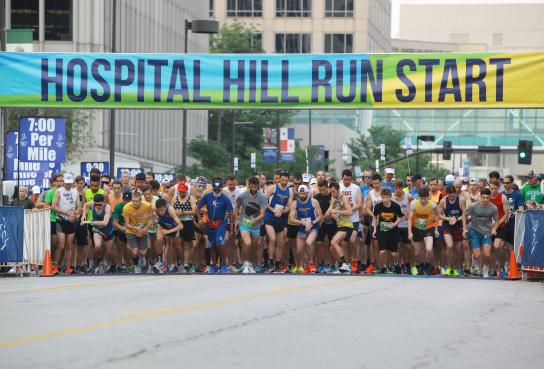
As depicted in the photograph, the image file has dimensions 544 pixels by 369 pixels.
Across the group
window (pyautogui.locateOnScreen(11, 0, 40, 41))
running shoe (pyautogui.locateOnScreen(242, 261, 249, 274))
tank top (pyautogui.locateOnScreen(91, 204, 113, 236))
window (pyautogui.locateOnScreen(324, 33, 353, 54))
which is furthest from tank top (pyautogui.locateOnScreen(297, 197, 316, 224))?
window (pyautogui.locateOnScreen(324, 33, 353, 54))

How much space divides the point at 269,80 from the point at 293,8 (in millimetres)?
101980

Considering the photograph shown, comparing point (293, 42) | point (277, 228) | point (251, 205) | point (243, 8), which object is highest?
point (243, 8)

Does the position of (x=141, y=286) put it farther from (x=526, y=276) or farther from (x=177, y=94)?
(x=526, y=276)

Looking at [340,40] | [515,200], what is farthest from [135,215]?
[340,40]

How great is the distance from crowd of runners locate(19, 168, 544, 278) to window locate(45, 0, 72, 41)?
42718 millimetres

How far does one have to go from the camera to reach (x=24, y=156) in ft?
82.8

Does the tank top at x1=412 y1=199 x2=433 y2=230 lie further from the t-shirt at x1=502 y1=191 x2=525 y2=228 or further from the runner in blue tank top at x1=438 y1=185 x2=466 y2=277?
the t-shirt at x1=502 y1=191 x2=525 y2=228

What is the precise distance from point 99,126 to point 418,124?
73099 millimetres

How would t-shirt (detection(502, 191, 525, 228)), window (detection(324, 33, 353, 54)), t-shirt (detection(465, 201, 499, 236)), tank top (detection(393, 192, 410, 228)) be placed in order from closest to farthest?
t-shirt (detection(465, 201, 499, 236))
tank top (detection(393, 192, 410, 228))
t-shirt (detection(502, 191, 525, 228))
window (detection(324, 33, 353, 54))

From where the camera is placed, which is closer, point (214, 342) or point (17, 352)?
point (17, 352)

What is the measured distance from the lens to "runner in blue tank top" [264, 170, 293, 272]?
939 inches

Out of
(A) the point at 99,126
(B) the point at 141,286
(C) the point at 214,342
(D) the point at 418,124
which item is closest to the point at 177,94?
(B) the point at 141,286

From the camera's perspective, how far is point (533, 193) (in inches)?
972

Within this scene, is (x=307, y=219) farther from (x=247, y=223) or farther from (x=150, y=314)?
(x=150, y=314)
